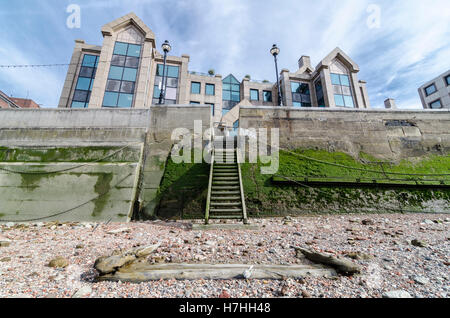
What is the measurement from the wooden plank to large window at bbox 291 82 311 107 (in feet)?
94.4

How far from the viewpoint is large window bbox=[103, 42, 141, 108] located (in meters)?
20.3

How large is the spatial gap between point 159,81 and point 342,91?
2574cm

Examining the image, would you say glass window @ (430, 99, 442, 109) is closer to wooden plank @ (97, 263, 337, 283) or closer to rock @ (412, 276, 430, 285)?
rock @ (412, 276, 430, 285)

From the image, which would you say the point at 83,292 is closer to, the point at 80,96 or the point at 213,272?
the point at 213,272

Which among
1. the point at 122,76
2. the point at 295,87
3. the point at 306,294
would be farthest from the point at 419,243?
the point at 295,87

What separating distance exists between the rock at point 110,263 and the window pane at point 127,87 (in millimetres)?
21899

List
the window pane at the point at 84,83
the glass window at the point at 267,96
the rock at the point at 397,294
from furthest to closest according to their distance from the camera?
the glass window at the point at 267,96, the window pane at the point at 84,83, the rock at the point at 397,294

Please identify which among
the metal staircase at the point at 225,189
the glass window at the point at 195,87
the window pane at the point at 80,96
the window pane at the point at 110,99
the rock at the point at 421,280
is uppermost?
the glass window at the point at 195,87

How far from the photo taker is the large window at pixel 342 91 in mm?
26047

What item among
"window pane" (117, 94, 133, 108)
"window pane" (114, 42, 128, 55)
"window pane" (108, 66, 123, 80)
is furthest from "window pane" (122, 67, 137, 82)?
"window pane" (114, 42, 128, 55)

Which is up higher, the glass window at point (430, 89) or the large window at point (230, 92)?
the glass window at point (430, 89)

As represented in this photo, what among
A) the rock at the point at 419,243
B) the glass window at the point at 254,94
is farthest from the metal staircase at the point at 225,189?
the glass window at the point at 254,94

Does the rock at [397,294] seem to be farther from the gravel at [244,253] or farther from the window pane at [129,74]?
the window pane at [129,74]

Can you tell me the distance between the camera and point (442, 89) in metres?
36.9
